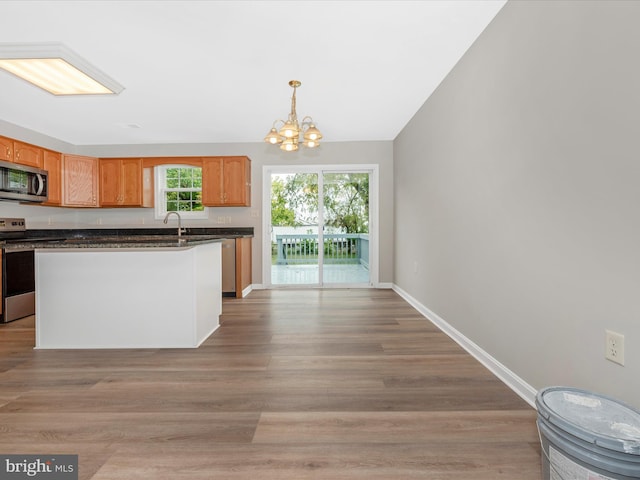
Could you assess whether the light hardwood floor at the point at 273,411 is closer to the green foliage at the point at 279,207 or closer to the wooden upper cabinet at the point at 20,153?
the wooden upper cabinet at the point at 20,153

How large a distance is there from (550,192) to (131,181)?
548cm

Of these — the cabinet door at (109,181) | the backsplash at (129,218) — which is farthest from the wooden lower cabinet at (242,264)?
the cabinet door at (109,181)

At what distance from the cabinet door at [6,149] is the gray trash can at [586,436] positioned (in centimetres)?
562

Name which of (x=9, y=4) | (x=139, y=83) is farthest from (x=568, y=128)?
(x=139, y=83)

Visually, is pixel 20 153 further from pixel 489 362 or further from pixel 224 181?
pixel 489 362

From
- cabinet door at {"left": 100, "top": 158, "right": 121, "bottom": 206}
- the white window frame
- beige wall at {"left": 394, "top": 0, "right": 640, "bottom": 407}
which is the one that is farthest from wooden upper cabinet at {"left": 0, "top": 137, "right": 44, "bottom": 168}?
beige wall at {"left": 394, "top": 0, "right": 640, "bottom": 407}

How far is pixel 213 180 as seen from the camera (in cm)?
491

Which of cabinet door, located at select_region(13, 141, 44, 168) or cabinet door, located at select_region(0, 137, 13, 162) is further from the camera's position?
cabinet door, located at select_region(13, 141, 44, 168)

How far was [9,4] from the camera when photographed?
6.66 feet

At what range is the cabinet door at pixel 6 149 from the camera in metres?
3.77

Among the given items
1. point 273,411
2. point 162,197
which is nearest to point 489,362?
point 273,411

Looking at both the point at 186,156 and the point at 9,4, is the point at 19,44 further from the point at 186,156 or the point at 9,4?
the point at 186,156

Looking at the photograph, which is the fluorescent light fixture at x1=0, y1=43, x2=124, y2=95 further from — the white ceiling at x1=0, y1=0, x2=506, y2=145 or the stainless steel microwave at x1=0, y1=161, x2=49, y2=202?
the stainless steel microwave at x1=0, y1=161, x2=49, y2=202

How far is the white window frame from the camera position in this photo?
5.22m
